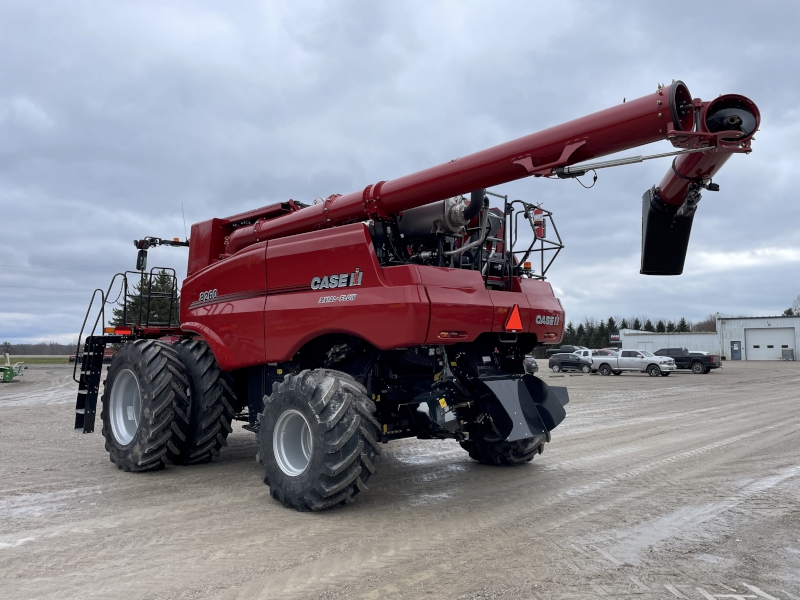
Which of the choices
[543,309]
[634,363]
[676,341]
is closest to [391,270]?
[543,309]

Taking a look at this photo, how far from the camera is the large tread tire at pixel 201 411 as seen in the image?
26.0 feet

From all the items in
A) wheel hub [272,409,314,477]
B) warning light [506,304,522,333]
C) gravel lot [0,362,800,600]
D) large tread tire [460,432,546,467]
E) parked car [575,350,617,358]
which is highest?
warning light [506,304,522,333]

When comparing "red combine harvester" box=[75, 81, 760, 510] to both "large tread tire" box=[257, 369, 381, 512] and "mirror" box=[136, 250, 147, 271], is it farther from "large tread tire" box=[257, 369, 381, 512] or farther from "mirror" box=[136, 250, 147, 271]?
"mirror" box=[136, 250, 147, 271]

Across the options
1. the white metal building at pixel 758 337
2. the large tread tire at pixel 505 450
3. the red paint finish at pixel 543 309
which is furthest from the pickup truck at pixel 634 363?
the white metal building at pixel 758 337

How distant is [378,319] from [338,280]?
747 mm

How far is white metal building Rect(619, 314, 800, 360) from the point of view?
58594 millimetres

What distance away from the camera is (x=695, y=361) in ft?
119

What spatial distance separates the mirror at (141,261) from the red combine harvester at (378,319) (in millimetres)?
876

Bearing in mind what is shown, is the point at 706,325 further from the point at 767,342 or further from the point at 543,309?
the point at 543,309

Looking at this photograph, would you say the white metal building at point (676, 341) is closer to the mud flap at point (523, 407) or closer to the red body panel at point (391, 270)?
the mud flap at point (523, 407)

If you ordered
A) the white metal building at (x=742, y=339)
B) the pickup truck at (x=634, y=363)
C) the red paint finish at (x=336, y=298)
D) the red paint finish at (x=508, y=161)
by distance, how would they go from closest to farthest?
the red paint finish at (x=508, y=161), the red paint finish at (x=336, y=298), the pickup truck at (x=634, y=363), the white metal building at (x=742, y=339)

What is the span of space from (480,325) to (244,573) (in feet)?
10.5

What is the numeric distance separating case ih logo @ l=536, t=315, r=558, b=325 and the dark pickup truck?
32203mm

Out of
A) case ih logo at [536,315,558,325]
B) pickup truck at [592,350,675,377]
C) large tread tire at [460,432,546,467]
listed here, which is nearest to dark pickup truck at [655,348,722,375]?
pickup truck at [592,350,675,377]
